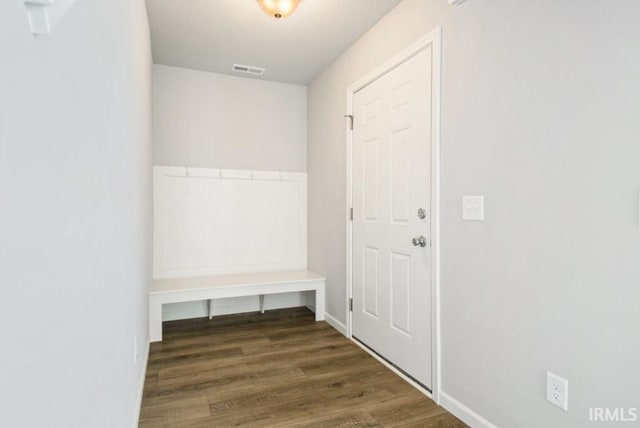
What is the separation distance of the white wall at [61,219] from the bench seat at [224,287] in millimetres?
1751

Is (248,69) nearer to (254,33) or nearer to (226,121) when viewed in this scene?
(226,121)

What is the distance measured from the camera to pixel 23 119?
539mm

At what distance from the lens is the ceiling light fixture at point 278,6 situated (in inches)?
88.1

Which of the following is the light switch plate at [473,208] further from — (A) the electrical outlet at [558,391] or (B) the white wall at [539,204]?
(A) the electrical outlet at [558,391]

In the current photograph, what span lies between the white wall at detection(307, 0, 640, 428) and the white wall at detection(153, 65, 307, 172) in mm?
2086

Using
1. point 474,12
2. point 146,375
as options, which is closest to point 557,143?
point 474,12

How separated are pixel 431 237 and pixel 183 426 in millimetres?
1719

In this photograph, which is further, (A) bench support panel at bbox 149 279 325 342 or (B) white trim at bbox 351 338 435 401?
(A) bench support panel at bbox 149 279 325 342

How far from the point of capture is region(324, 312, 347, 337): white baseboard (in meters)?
3.17

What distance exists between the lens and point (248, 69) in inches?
142

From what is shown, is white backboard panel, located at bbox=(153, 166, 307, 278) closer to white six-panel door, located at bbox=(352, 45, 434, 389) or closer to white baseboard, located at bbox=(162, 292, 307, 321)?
white baseboard, located at bbox=(162, 292, 307, 321)

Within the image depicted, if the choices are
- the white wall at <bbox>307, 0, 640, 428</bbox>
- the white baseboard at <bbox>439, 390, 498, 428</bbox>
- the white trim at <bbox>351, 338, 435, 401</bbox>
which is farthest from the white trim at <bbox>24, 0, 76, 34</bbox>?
the white trim at <bbox>351, 338, 435, 401</bbox>

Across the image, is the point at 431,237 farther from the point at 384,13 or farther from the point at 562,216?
the point at 384,13

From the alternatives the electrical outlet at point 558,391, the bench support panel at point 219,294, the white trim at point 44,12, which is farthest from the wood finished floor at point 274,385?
the white trim at point 44,12
